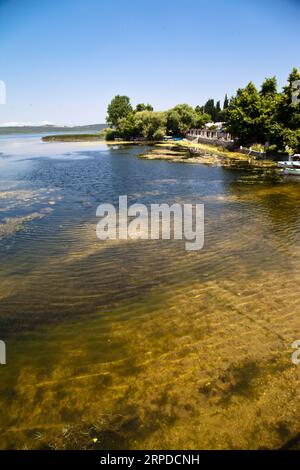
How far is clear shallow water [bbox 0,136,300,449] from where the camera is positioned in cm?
656

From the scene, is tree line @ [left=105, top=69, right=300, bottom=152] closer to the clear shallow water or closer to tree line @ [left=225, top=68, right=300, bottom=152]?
tree line @ [left=225, top=68, right=300, bottom=152]

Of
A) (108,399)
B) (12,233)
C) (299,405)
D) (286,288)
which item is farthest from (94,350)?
(12,233)

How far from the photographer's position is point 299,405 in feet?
22.7

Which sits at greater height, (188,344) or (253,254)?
(253,254)

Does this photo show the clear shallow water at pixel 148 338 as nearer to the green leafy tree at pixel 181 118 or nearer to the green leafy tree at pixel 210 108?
the green leafy tree at pixel 181 118

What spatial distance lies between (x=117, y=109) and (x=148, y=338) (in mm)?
158711

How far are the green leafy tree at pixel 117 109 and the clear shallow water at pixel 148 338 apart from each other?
144 meters

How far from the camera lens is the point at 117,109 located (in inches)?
5955

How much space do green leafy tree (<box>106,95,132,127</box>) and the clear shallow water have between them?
474 feet

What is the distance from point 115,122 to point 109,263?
14641 centimetres

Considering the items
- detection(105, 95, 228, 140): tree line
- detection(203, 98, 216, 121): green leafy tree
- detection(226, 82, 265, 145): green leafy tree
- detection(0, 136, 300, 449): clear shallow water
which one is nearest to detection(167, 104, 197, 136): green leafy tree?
detection(105, 95, 228, 140): tree line

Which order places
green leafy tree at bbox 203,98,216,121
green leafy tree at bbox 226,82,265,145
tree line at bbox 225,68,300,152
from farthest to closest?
green leafy tree at bbox 203,98,216,121
green leafy tree at bbox 226,82,265,145
tree line at bbox 225,68,300,152

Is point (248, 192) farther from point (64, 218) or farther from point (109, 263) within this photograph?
point (109, 263)
